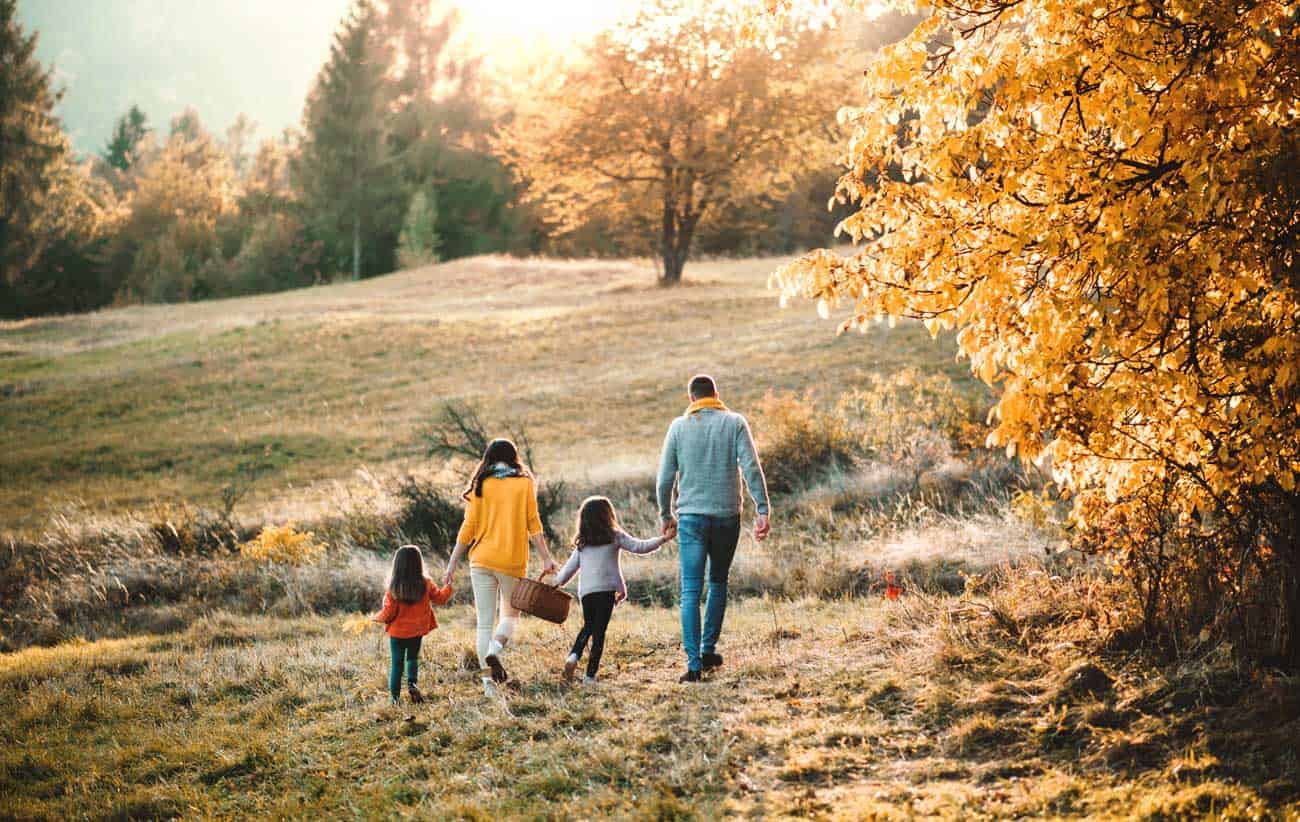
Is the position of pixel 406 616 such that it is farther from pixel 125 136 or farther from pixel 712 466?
pixel 125 136

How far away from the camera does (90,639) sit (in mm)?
11320

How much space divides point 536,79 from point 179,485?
2162 centimetres

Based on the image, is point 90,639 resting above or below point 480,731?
below

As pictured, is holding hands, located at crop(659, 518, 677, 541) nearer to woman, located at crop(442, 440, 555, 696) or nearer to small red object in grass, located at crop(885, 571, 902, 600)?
woman, located at crop(442, 440, 555, 696)

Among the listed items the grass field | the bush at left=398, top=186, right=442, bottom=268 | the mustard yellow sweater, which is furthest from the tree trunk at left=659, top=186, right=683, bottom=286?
the mustard yellow sweater

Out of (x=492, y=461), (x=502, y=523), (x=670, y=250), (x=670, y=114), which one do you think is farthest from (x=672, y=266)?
(x=502, y=523)

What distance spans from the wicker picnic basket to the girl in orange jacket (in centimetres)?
53

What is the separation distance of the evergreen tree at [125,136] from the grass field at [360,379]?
63.1 m

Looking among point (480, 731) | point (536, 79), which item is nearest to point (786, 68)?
point (536, 79)

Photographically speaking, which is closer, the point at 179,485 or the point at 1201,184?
the point at 1201,184

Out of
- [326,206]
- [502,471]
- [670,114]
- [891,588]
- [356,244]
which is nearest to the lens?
[502,471]

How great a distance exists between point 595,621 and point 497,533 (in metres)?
0.95

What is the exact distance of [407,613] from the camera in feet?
24.4

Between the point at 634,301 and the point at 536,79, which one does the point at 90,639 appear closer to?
the point at 634,301
